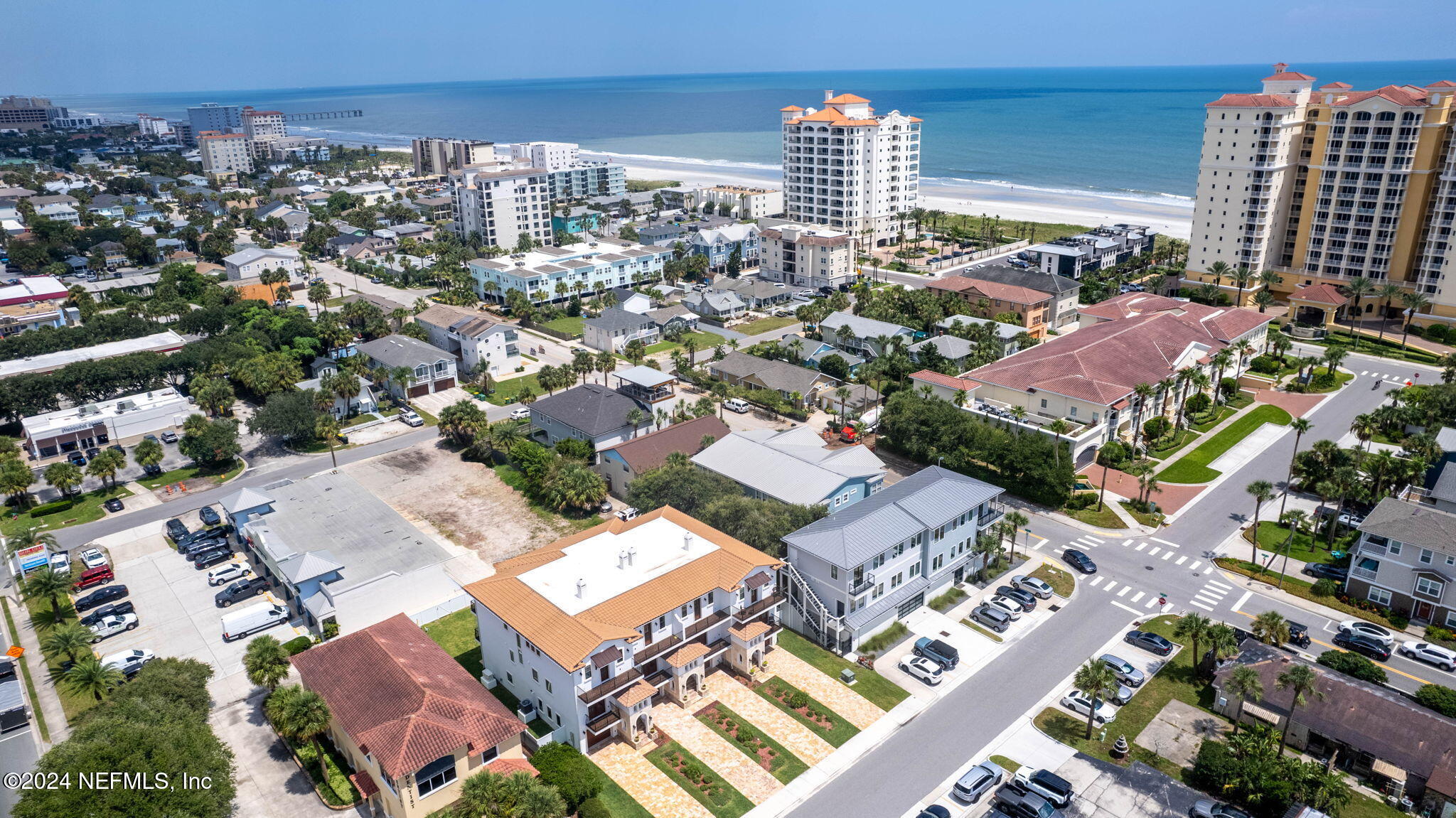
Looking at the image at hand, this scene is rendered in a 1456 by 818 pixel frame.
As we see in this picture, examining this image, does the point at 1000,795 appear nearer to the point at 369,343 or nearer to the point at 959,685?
the point at 959,685

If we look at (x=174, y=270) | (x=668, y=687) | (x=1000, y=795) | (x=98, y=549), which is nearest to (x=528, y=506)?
(x=668, y=687)

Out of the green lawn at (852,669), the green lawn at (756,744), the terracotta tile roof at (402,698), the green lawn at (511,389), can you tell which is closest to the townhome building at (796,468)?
the green lawn at (852,669)

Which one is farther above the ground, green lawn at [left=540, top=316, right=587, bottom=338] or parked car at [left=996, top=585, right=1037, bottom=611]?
green lawn at [left=540, top=316, right=587, bottom=338]

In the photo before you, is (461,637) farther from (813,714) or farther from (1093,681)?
(1093,681)

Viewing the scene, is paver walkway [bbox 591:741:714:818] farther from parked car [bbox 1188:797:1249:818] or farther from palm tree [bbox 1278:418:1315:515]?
palm tree [bbox 1278:418:1315:515]

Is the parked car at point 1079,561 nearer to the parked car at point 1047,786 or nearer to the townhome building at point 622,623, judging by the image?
the parked car at point 1047,786

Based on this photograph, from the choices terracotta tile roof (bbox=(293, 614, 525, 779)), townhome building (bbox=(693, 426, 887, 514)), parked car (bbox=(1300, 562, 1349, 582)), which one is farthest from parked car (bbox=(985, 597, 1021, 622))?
terracotta tile roof (bbox=(293, 614, 525, 779))
